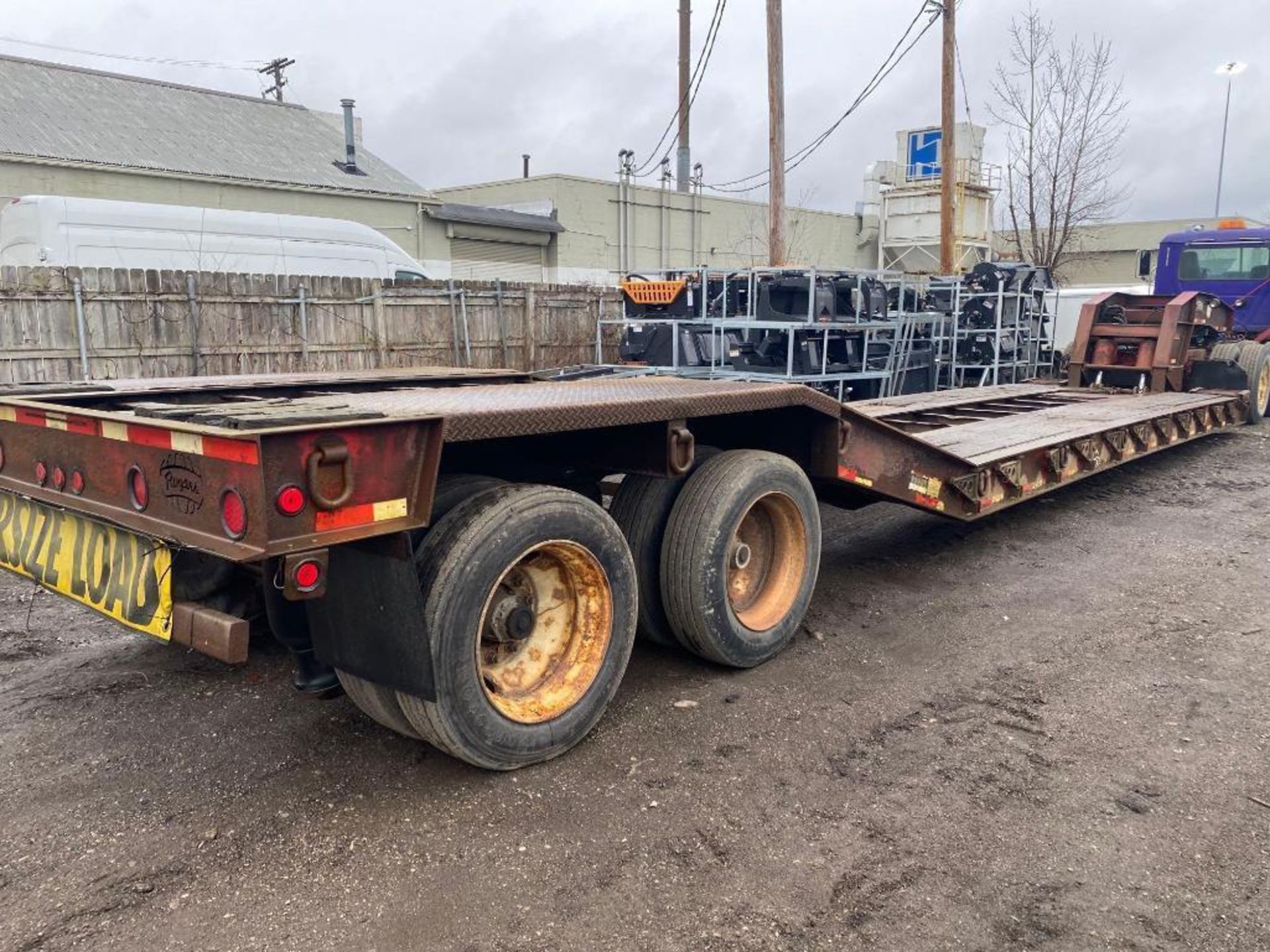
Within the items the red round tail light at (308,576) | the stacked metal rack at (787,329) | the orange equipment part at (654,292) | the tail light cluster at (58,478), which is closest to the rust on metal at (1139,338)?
the stacked metal rack at (787,329)

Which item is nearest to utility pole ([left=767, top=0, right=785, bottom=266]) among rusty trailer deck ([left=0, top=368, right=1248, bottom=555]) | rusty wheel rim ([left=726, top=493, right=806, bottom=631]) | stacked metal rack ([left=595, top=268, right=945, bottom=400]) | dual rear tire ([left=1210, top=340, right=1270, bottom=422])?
Answer: stacked metal rack ([left=595, top=268, right=945, bottom=400])

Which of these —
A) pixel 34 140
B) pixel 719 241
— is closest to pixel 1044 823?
pixel 34 140

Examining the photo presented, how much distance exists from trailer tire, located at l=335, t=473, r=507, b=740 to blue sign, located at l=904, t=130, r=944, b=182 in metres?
31.2

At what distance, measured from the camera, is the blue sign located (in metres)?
31.5

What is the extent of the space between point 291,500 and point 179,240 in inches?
514

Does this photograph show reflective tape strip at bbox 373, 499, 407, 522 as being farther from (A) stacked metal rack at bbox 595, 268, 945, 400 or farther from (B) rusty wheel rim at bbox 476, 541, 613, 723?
(A) stacked metal rack at bbox 595, 268, 945, 400

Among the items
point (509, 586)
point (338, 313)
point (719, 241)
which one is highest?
point (719, 241)

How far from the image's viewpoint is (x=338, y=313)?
13109mm

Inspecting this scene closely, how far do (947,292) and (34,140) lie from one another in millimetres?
18338

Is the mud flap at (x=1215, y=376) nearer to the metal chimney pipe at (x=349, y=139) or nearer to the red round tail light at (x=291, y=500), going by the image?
the red round tail light at (x=291, y=500)

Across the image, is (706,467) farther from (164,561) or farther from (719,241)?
(719,241)

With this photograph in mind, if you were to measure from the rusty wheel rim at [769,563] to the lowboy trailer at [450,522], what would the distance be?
10 mm

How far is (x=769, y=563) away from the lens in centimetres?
484

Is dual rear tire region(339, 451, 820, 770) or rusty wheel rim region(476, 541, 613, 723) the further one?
rusty wheel rim region(476, 541, 613, 723)
